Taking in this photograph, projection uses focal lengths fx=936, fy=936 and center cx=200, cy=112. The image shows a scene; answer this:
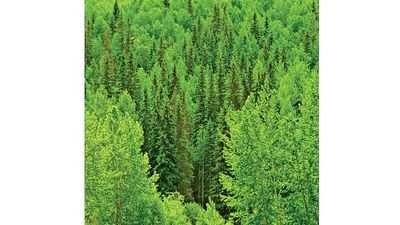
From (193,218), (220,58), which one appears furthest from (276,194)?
(220,58)

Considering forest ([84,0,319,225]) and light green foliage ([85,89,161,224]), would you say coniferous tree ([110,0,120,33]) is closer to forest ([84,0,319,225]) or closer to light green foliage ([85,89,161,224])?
forest ([84,0,319,225])

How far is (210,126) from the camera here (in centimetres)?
523

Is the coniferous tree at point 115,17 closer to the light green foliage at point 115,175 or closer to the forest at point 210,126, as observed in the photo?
the forest at point 210,126

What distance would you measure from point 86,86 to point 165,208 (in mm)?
807

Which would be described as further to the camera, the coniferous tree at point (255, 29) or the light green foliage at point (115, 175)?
the coniferous tree at point (255, 29)

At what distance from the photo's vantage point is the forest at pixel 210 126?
17.0 ft

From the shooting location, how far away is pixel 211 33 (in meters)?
5.32

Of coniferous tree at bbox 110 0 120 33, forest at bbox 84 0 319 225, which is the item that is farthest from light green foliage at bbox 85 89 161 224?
coniferous tree at bbox 110 0 120 33

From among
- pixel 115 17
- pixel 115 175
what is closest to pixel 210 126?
pixel 115 175

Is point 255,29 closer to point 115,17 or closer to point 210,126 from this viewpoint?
point 210,126

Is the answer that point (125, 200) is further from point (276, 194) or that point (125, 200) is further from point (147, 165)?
point (276, 194)

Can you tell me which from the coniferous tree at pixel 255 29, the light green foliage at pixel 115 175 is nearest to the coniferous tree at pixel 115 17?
the light green foliage at pixel 115 175

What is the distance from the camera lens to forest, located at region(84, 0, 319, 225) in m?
5.18

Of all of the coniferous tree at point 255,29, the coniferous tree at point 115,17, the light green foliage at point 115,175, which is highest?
the coniferous tree at point 115,17
